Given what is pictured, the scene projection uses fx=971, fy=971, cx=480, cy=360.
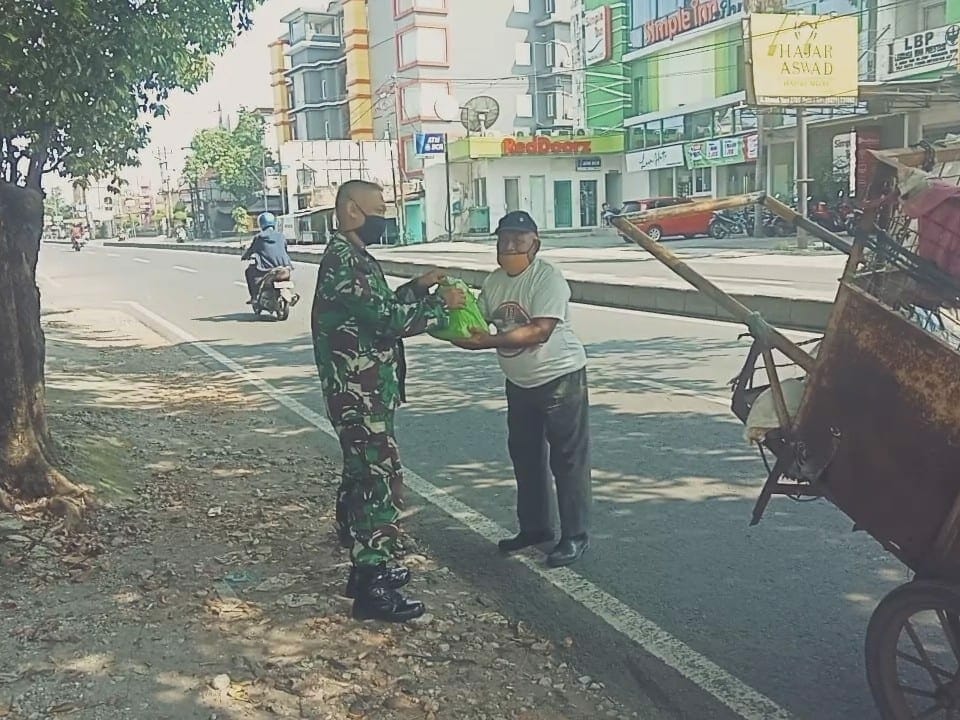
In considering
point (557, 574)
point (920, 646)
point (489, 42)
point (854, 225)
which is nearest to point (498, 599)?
point (557, 574)

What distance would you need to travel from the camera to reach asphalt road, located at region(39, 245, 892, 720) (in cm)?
353

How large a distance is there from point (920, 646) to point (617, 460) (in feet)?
11.4

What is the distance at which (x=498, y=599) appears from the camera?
167 inches

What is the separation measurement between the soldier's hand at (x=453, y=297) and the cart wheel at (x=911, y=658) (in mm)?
1865

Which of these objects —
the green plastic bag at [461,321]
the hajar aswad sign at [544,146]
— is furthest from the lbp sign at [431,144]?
the green plastic bag at [461,321]

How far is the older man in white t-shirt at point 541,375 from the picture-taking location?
4305 millimetres

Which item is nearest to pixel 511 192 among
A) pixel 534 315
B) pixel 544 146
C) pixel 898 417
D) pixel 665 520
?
pixel 544 146

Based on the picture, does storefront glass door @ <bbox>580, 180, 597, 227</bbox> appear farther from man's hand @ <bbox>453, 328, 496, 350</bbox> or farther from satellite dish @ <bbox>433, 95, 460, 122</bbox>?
man's hand @ <bbox>453, 328, 496, 350</bbox>

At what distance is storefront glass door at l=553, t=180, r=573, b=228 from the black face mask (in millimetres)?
44825

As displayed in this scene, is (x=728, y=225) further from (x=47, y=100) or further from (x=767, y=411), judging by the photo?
(x=767, y=411)

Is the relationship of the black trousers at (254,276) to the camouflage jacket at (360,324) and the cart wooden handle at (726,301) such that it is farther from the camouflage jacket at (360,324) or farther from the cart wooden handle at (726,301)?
the cart wooden handle at (726,301)

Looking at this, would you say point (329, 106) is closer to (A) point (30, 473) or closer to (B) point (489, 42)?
(B) point (489, 42)

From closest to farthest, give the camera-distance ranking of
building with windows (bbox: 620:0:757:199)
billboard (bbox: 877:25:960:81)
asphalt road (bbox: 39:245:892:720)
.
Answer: asphalt road (bbox: 39:245:892:720)
billboard (bbox: 877:25:960:81)
building with windows (bbox: 620:0:757:199)

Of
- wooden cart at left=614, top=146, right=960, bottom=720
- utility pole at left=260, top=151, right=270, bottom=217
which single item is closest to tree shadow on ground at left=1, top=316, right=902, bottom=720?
wooden cart at left=614, top=146, right=960, bottom=720
